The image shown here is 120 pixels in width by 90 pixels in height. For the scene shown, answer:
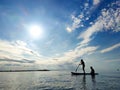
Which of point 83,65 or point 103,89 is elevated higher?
point 83,65

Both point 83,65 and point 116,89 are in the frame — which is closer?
point 116,89

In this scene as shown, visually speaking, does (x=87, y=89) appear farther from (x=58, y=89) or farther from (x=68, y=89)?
(x=58, y=89)

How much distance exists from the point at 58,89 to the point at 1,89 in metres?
9.54

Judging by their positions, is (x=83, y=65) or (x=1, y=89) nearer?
(x=1, y=89)

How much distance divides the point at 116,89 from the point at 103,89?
2.27 meters

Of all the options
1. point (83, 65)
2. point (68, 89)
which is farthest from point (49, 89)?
point (83, 65)

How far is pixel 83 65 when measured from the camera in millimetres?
62438

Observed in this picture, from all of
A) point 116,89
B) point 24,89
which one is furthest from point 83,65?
point 24,89

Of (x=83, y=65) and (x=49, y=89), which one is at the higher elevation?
(x=83, y=65)

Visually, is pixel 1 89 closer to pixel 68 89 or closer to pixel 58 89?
pixel 58 89

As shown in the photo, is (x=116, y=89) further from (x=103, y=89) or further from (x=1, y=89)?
(x=1, y=89)

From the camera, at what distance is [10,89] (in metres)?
23.6

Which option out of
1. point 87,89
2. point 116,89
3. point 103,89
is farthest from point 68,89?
point 116,89

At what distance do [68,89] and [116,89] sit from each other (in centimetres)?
833
